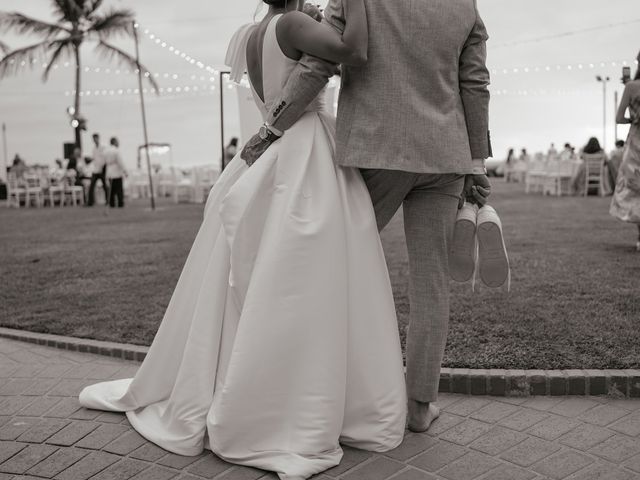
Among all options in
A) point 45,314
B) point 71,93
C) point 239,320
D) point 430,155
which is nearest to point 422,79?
point 430,155

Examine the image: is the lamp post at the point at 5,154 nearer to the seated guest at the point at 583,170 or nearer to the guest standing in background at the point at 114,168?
the guest standing in background at the point at 114,168

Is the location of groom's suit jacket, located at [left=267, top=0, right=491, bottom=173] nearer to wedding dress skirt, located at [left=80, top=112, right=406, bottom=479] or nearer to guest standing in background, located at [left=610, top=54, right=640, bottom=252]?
wedding dress skirt, located at [left=80, top=112, right=406, bottom=479]

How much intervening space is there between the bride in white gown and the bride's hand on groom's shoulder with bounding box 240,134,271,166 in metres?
0.06

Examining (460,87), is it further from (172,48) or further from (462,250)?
(172,48)

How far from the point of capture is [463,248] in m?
2.94

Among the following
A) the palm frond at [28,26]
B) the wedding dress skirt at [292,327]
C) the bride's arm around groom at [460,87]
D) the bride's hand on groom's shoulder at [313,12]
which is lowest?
the wedding dress skirt at [292,327]

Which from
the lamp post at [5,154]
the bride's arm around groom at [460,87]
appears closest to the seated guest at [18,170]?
the lamp post at [5,154]

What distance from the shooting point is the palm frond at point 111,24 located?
28750 mm

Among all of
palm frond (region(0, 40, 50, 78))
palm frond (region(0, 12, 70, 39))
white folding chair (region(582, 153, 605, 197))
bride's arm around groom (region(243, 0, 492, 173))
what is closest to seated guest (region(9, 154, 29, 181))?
palm frond (region(0, 40, 50, 78))

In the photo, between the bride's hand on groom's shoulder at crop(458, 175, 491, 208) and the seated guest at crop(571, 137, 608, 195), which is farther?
the seated guest at crop(571, 137, 608, 195)

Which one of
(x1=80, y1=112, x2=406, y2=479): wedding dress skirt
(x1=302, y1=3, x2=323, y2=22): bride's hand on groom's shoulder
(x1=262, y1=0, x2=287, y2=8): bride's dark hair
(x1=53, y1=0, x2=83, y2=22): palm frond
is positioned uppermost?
(x1=53, y1=0, x2=83, y2=22): palm frond

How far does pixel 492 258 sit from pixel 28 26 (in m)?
29.2

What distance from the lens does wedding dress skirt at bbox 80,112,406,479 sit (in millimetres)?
2682

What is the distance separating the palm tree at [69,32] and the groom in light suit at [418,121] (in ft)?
88.3
